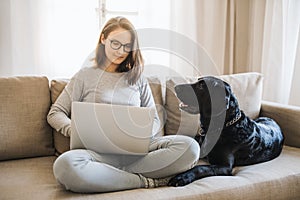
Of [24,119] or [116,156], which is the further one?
[24,119]

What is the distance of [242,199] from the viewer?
1.54m

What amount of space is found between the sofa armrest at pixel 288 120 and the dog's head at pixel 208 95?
510 millimetres

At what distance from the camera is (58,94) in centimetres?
196

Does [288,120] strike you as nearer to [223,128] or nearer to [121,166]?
[223,128]

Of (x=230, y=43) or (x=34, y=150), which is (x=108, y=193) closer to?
(x=34, y=150)

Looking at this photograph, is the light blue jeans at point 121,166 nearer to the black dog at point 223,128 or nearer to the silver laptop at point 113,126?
the silver laptop at point 113,126

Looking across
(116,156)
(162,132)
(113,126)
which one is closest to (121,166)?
(116,156)

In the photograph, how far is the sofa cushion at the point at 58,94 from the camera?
75.7 inches

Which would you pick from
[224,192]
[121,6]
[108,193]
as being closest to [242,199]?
[224,192]

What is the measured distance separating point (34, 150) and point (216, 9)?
1.76 m

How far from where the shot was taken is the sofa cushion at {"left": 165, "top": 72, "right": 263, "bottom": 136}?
83.1 inches

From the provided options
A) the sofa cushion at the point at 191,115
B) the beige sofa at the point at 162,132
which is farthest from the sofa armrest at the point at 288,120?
the sofa cushion at the point at 191,115

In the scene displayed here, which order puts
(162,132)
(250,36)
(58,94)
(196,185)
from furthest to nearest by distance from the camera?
1. (250,36)
2. (162,132)
3. (58,94)
4. (196,185)

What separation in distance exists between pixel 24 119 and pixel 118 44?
23.0 inches
